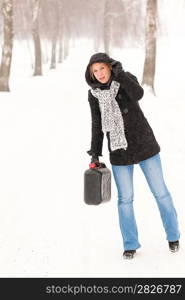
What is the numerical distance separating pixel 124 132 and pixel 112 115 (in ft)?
0.60

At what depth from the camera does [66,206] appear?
247 inches

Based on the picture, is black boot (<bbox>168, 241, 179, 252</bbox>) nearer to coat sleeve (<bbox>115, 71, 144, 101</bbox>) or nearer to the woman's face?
coat sleeve (<bbox>115, 71, 144, 101</bbox>)

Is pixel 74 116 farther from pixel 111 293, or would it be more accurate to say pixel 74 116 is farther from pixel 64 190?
pixel 111 293

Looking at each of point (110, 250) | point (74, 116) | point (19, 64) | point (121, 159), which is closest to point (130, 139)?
point (121, 159)

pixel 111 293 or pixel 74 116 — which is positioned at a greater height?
pixel 74 116

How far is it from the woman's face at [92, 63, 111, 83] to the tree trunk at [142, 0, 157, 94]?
1130cm

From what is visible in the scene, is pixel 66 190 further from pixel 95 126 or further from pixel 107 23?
pixel 107 23

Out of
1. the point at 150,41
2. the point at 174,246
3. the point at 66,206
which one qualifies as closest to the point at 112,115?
the point at 174,246

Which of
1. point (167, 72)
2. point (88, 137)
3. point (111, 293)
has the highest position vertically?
point (167, 72)

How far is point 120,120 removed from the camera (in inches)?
175

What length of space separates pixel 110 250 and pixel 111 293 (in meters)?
0.81

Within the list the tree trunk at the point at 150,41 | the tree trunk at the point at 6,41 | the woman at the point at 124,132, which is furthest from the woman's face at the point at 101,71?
the tree trunk at the point at 6,41

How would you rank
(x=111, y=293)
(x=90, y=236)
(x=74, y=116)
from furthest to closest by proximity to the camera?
1. (x=74, y=116)
2. (x=90, y=236)
3. (x=111, y=293)

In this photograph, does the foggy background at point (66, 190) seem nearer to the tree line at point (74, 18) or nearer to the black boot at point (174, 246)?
the black boot at point (174, 246)
